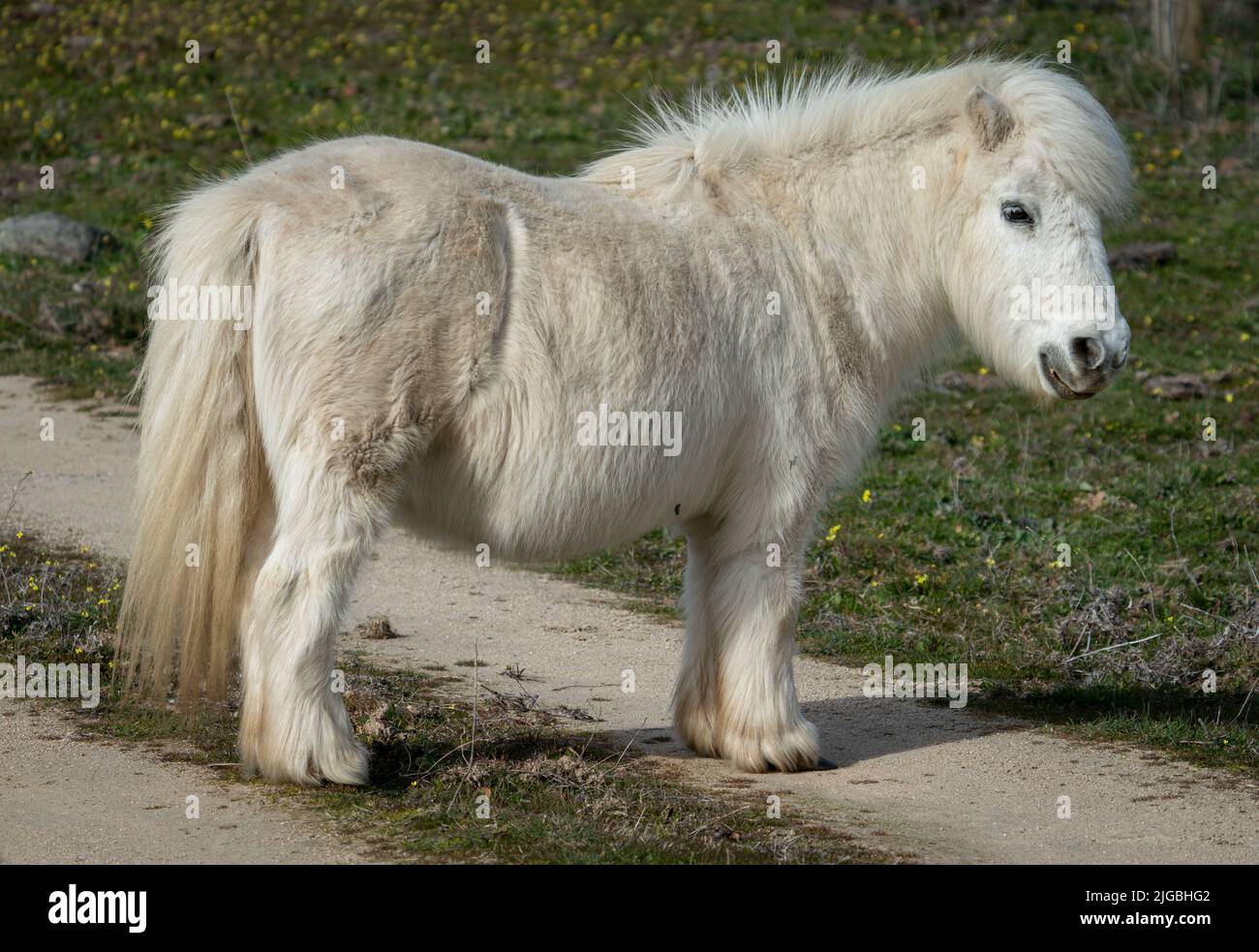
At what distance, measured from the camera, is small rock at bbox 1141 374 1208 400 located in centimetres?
1218

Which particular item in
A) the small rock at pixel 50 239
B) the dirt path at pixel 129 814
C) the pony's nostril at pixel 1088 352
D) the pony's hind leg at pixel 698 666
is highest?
the small rock at pixel 50 239

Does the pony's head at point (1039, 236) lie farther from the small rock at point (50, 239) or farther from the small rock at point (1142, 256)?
the small rock at point (50, 239)

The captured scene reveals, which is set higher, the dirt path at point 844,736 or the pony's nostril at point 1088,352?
the pony's nostril at point 1088,352

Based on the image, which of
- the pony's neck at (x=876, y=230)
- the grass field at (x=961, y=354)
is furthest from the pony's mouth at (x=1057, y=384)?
the grass field at (x=961, y=354)

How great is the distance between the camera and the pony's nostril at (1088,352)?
550cm

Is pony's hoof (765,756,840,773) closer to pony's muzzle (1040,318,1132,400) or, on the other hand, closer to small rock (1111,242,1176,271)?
pony's muzzle (1040,318,1132,400)

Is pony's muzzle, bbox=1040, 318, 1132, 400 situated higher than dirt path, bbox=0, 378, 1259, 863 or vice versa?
pony's muzzle, bbox=1040, 318, 1132, 400

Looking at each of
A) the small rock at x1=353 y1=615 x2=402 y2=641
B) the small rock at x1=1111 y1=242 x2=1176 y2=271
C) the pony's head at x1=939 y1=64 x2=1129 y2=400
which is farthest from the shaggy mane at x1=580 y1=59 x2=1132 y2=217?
the small rock at x1=1111 y1=242 x2=1176 y2=271

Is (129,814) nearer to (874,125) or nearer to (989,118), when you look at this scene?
(874,125)

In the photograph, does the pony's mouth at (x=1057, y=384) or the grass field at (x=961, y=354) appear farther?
the grass field at (x=961, y=354)

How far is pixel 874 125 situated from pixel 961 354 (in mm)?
1119

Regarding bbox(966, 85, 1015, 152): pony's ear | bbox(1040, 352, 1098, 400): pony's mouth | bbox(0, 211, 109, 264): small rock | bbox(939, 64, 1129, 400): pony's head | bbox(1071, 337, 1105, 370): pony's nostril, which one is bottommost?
bbox(1040, 352, 1098, 400): pony's mouth

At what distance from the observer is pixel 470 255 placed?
495cm

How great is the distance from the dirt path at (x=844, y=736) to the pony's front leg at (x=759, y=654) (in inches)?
4.8
